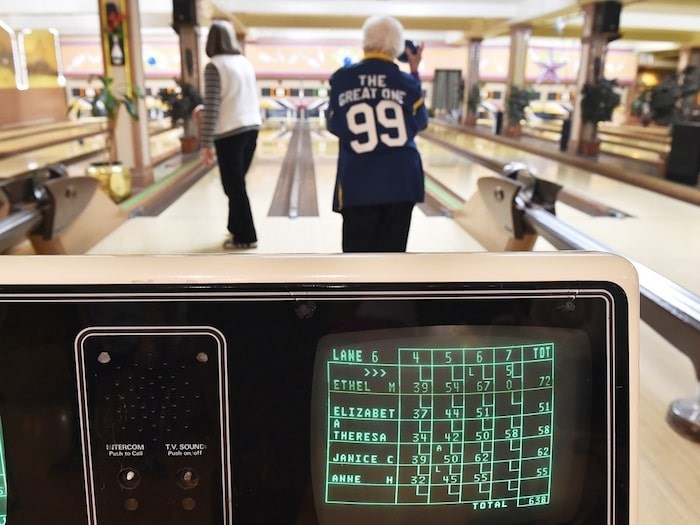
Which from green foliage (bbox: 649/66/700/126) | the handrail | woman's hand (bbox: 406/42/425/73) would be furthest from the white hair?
green foliage (bbox: 649/66/700/126)

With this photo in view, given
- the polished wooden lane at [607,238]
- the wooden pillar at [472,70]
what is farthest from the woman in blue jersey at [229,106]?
the wooden pillar at [472,70]

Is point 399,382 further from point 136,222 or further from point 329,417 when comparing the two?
point 136,222

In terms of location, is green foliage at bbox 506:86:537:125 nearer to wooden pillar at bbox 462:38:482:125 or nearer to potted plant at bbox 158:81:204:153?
wooden pillar at bbox 462:38:482:125

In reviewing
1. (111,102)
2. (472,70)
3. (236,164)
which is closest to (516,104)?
(472,70)

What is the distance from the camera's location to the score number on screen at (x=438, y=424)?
61 centimetres

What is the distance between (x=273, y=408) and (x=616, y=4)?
10.6 metres

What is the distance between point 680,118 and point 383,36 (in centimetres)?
698

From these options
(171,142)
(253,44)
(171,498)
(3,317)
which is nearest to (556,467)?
(171,498)

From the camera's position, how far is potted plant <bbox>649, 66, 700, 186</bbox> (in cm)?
715

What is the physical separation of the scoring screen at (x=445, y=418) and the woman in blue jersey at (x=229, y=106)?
2.93 metres

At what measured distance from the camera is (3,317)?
0.58 m

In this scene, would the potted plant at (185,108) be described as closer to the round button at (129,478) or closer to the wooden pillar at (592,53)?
the wooden pillar at (592,53)

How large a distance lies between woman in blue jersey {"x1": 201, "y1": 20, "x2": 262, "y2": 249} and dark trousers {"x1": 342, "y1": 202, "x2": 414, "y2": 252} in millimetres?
1101

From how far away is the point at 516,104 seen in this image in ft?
41.8
